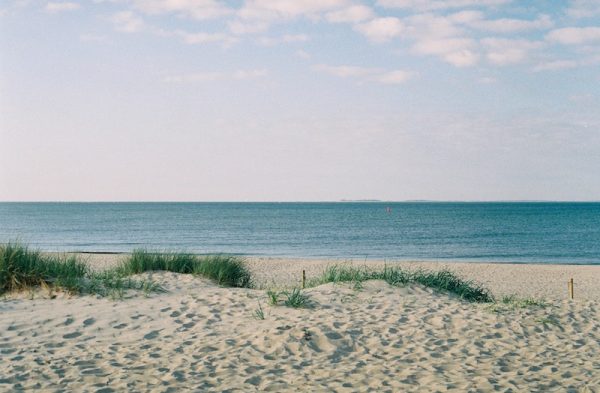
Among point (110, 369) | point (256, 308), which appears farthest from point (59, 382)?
point (256, 308)

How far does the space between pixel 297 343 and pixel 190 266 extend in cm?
633

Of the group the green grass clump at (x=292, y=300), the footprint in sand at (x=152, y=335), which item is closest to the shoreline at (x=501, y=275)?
the green grass clump at (x=292, y=300)

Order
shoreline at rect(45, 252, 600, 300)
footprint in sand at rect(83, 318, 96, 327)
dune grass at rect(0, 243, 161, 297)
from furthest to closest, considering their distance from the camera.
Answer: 1. shoreline at rect(45, 252, 600, 300)
2. dune grass at rect(0, 243, 161, 297)
3. footprint in sand at rect(83, 318, 96, 327)

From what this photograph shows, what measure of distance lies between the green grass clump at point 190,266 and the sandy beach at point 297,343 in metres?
1.50

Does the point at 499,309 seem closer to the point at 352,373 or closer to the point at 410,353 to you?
the point at 410,353

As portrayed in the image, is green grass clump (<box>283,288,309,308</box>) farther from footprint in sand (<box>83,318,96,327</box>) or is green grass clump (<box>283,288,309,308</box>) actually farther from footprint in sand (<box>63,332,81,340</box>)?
footprint in sand (<box>63,332,81,340</box>)

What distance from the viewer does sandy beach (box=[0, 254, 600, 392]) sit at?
280 inches

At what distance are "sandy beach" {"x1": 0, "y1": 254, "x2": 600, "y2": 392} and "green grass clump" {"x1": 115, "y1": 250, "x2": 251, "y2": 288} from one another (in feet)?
4.91

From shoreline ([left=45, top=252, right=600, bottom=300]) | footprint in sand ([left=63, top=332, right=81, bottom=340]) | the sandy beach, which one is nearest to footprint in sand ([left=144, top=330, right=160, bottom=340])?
the sandy beach

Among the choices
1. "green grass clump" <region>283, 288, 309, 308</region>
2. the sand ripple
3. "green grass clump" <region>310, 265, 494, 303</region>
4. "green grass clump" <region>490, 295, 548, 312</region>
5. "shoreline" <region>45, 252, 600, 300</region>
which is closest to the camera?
the sand ripple

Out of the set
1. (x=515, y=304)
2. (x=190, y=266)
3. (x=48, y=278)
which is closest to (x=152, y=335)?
(x=48, y=278)

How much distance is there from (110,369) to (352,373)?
2.95 meters

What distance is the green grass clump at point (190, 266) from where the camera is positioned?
1364 cm

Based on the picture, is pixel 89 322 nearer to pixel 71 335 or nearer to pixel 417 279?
pixel 71 335
